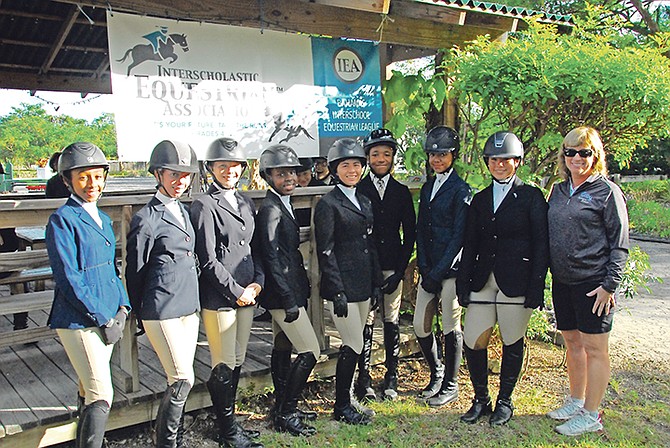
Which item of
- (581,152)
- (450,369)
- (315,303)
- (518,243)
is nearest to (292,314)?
(315,303)

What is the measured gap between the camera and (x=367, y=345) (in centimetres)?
436

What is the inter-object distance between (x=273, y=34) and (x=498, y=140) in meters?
2.18

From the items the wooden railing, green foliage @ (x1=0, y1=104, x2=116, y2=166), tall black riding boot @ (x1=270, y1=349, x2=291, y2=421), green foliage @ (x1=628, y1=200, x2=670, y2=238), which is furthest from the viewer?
green foliage @ (x1=0, y1=104, x2=116, y2=166)

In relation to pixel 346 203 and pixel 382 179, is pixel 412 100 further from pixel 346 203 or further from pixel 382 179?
pixel 346 203

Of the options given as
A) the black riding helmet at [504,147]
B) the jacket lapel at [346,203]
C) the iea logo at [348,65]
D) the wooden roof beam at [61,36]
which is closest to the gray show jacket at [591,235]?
the black riding helmet at [504,147]

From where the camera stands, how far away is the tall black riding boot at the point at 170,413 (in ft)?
10.4

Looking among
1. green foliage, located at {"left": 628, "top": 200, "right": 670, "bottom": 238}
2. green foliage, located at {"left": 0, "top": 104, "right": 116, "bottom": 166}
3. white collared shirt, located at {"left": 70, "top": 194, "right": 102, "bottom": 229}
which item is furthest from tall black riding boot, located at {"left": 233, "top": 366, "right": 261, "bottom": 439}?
green foliage, located at {"left": 0, "top": 104, "right": 116, "bottom": 166}

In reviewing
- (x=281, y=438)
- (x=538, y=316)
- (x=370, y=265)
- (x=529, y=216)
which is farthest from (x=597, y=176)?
(x=281, y=438)

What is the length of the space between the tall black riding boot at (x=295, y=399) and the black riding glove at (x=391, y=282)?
0.80 meters

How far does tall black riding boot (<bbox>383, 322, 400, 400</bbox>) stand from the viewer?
4445 millimetres

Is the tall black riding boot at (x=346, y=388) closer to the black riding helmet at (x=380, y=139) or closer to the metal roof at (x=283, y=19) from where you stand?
the black riding helmet at (x=380, y=139)

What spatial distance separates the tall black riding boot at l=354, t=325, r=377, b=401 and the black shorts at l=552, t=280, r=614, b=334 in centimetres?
139

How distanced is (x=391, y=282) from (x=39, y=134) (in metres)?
56.0

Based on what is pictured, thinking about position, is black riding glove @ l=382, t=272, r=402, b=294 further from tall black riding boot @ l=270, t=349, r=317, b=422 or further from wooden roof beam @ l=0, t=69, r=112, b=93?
wooden roof beam @ l=0, t=69, r=112, b=93
